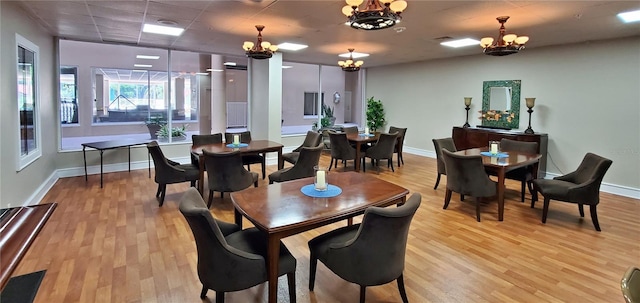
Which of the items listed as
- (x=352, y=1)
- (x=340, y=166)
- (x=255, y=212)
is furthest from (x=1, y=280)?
(x=340, y=166)

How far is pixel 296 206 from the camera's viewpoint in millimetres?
2283

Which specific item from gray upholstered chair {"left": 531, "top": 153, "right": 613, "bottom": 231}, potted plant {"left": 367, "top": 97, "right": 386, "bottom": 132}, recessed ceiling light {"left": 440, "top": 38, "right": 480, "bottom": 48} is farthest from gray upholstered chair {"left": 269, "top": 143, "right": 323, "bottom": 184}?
potted plant {"left": 367, "top": 97, "right": 386, "bottom": 132}

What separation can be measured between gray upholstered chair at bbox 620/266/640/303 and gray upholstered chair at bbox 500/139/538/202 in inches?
137

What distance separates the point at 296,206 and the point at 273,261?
42 centimetres

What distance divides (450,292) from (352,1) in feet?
7.96

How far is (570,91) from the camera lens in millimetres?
6023

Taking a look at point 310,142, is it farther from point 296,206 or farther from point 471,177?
point 296,206

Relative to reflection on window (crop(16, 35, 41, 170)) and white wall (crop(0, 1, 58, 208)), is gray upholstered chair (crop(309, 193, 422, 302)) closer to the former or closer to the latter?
white wall (crop(0, 1, 58, 208))

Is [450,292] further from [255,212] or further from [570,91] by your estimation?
[570,91]

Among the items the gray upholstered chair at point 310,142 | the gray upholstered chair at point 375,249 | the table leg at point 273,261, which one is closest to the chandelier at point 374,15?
the gray upholstered chair at point 375,249

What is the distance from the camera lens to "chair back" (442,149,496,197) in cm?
399

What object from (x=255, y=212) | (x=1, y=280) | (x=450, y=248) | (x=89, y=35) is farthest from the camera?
(x=89, y=35)

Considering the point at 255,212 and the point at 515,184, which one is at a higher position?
the point at 255,212

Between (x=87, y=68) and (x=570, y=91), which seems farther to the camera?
(x=87, y=68)
